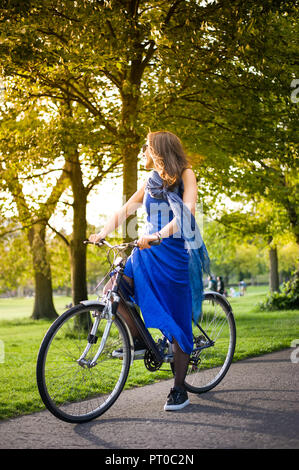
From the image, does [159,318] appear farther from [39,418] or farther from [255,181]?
[255,181]

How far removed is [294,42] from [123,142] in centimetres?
331

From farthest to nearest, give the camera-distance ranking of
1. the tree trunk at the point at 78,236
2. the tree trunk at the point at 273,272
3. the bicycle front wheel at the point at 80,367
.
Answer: the tree trunk at the point at 273,272
the tree trunk at the point at 78,236
the bicycle front wheel at the point at 80,367

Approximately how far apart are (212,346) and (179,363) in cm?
70

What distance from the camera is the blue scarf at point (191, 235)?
4352 millimetres

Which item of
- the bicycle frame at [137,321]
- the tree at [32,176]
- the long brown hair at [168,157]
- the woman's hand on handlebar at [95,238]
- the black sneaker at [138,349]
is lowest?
the black sneaker at [138,349]

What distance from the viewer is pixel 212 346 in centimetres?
504

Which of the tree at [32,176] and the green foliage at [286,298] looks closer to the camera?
the tree at [32,176]

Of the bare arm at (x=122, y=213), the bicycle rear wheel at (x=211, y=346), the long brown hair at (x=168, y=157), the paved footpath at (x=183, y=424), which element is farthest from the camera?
the bicycle rear wheel at (x=211, y=346)

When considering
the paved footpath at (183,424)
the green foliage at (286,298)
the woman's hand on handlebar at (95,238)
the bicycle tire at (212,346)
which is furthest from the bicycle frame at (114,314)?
the green foliage at (286,298)

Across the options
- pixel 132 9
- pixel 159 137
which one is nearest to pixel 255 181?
pixel 132 9

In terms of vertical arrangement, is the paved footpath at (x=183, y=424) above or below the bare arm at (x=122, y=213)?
below

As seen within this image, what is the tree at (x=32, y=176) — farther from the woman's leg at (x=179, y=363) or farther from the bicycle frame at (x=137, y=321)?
the woman's leg at (x=179, y=363)

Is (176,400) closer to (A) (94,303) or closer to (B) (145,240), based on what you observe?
(A) (94,303)

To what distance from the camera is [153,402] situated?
4473 millimetres
